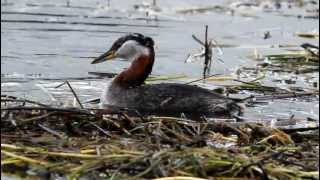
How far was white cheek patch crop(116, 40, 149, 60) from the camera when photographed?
11.7 meters

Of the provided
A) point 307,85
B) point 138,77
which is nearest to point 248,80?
point 307,85

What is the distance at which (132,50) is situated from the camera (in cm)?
1178

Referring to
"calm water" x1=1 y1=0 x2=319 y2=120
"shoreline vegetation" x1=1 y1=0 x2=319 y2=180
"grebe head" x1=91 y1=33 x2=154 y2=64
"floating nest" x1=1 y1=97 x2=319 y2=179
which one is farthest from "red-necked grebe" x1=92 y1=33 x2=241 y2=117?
"floating nest" x1=1 y1=97 x2=319 y2=179

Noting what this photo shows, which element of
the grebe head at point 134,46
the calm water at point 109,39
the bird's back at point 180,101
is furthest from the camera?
the calm water at point 109,39

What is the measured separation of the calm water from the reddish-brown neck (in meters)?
0.43

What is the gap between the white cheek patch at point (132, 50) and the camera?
1172 centimetres

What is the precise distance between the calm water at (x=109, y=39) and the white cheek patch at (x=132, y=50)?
2.00 ft

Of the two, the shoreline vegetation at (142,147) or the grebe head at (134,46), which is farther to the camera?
the grebe head at (134,46)

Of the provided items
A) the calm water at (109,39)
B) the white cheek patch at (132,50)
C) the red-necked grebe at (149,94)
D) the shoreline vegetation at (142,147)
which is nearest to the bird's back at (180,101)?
the red-necked grebe at (149,94)

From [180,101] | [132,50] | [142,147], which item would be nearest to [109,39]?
[132,50]

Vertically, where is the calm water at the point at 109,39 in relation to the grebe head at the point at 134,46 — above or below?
below

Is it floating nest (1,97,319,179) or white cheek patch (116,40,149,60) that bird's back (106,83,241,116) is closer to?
white cheek patch (116,40,149,60)

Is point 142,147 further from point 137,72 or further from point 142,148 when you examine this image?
point 137,72

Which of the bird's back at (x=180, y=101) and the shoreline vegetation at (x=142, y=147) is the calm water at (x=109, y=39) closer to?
the bird's back at (x=180, y=101)
